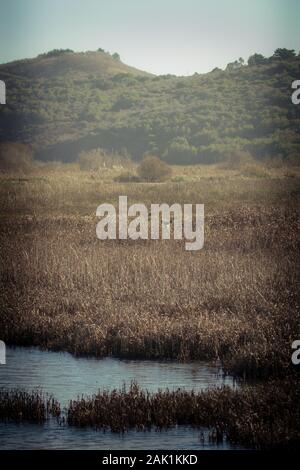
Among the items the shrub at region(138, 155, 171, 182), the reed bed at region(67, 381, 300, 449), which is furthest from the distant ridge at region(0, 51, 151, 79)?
the reed bed at region(67, 381, 300, 449)

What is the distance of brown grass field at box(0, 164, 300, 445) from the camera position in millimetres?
13258

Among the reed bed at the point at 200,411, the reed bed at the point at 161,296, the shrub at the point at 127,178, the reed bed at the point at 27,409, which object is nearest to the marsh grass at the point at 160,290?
the reed bed at the point at 161,296

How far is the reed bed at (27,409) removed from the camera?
10.4 metres

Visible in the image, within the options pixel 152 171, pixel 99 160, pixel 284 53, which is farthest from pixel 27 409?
pixel 284 53

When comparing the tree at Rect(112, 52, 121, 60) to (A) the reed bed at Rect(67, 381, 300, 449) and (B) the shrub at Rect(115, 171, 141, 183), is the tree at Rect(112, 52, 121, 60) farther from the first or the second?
(A) the reed bed at Rect(67, 381, 300, 449)

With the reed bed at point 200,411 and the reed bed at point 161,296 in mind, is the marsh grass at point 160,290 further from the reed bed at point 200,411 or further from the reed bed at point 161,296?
the reed bed at point 200,411

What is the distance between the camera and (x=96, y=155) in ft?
145

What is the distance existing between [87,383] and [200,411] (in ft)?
7.51

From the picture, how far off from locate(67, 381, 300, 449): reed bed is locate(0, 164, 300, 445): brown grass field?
117mm

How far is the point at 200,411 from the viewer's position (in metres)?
10.2

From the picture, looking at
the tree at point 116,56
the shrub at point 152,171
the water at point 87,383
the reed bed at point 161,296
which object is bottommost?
the water at point 87,383

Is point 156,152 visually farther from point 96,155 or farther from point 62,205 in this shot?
point 62,205

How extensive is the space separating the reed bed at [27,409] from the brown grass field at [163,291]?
7.56 feet
